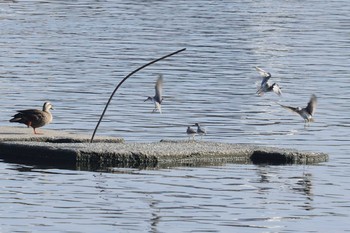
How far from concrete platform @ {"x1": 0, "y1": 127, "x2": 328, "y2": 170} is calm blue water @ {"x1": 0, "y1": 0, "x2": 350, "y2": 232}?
1.45ft

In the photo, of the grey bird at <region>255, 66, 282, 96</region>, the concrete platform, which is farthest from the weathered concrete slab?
the grey bird at <region>255, 66, 282, 96</region>

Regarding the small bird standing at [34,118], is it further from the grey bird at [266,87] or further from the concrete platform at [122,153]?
the grey bird at [266,87]

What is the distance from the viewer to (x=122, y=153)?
77.6 ft

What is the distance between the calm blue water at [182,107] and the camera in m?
19.5

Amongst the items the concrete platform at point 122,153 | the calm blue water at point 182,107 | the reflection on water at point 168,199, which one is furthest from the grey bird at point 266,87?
the reflection on water at point 168,199

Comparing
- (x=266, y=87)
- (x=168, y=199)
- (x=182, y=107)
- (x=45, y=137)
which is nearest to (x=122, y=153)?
(x=45, y=137)

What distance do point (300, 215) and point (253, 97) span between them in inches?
778

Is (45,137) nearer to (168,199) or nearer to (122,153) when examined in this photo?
(122,153)

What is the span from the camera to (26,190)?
21125 mm

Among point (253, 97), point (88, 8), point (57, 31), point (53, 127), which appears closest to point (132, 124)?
point (53, 127)

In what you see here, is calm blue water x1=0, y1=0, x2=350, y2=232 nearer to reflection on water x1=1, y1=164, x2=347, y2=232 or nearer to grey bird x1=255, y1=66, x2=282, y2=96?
reflection on water x1=1, y1=164, x2=347, y2=232

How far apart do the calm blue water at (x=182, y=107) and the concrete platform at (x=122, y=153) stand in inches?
17.4

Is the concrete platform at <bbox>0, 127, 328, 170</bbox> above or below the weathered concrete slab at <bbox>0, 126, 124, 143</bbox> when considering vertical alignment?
below

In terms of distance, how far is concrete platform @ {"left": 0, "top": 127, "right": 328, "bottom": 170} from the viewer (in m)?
23.5
